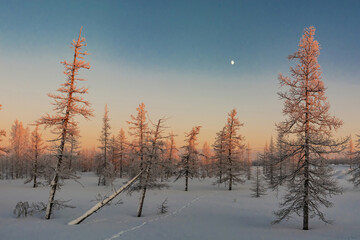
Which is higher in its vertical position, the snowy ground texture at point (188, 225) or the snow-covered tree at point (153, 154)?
the snow-covered tree at point (153, 154)

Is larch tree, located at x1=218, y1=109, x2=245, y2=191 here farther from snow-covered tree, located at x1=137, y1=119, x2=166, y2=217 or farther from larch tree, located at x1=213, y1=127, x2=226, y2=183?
snow-covered tree, located at x1=137, y1=119, x2=166, y2=217

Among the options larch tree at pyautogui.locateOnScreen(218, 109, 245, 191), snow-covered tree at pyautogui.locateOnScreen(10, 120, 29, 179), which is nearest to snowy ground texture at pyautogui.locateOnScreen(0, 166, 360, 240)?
larch tree at pyautogui.locateOnScreen(218, 109, 245, 191)

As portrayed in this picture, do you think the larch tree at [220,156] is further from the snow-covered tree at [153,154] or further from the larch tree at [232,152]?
the snow-covered tree at [153,154]

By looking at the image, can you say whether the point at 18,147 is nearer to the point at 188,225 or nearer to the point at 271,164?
the point at 188,225

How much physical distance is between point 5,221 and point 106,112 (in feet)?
106

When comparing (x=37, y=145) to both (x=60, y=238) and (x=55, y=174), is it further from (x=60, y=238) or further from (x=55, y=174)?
(x=60, y=238)

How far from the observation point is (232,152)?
121 ft

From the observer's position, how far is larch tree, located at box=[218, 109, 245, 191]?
36.3 m

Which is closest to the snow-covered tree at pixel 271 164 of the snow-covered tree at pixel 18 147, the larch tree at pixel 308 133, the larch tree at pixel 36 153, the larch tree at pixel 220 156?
the larch tree at pixel 308 133

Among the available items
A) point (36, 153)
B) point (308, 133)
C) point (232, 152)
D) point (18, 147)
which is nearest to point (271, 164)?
point (308, 133)

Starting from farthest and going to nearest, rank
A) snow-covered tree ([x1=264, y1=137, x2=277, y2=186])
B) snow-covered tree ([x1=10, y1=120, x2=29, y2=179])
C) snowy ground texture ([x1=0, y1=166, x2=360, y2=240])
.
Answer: snow-covered tree ([x1=10, y1=120, x2=29, y2=179]) < snow-covered tree ([x1=264, y1=137, x2=277, y2=186]) < snowy ground texture ([x1=0, y1=166, x2=360, y2=240])

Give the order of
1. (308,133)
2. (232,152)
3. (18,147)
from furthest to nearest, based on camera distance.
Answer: (18,147) < (232,152) < (308,133)

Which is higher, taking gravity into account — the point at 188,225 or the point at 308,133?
the point at 308,133

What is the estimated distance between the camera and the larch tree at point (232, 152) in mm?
36281
